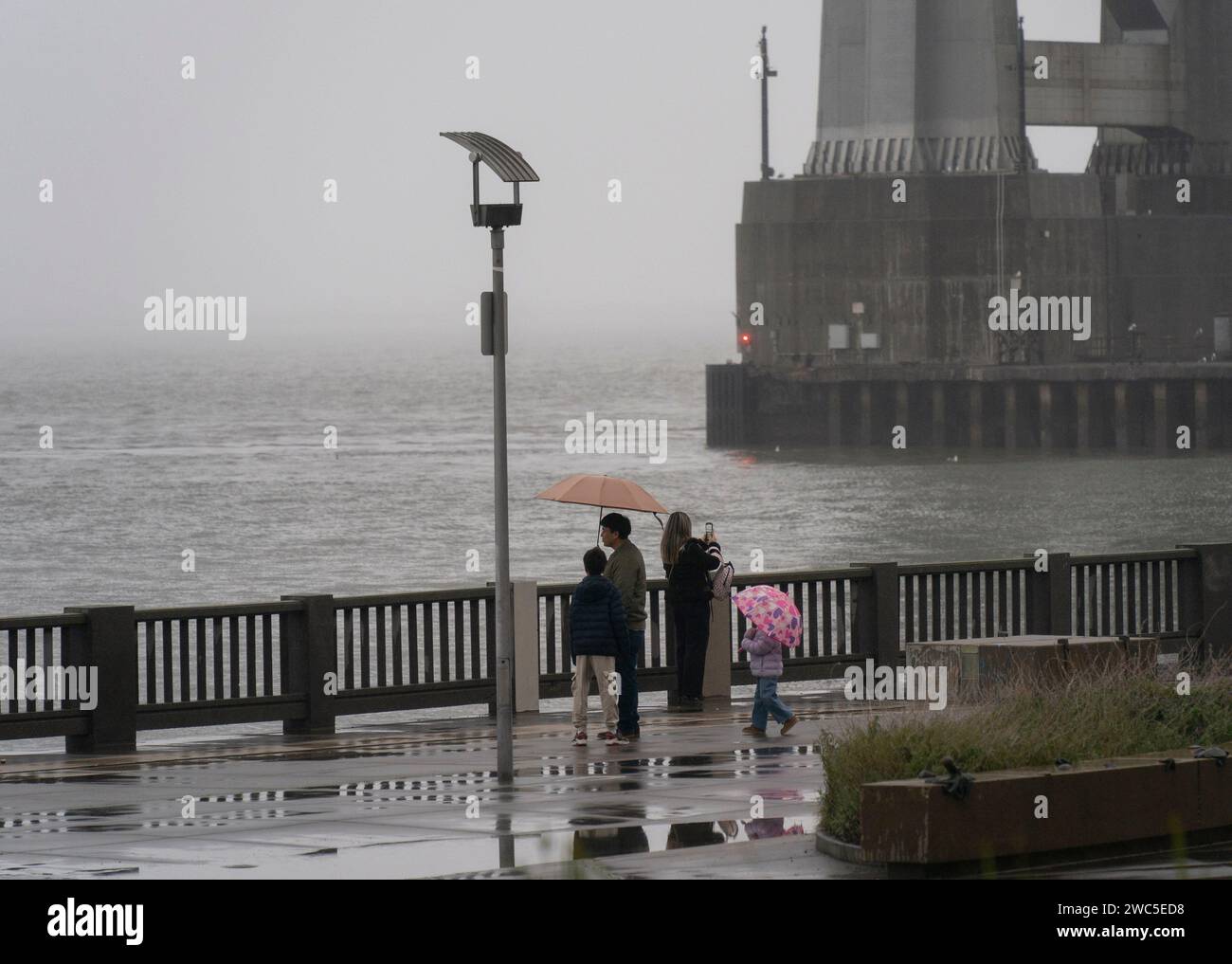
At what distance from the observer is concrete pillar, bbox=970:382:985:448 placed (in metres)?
112

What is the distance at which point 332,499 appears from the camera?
9281 centimetres

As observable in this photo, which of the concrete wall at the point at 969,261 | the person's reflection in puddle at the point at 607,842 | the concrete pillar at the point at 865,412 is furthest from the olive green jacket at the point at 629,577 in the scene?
the concrete pillar at the point at 865,412

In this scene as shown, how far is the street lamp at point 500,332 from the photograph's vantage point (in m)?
14.0

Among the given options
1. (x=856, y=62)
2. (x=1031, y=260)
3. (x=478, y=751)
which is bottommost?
(x=478, y=751)

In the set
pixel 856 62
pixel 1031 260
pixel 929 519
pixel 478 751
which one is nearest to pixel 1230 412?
pixel 1031 260

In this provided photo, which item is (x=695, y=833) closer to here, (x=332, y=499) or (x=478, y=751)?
(x=478, y=751)

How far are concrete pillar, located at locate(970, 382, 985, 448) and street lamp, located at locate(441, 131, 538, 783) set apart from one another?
99.7 meters

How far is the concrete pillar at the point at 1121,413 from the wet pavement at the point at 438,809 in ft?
315

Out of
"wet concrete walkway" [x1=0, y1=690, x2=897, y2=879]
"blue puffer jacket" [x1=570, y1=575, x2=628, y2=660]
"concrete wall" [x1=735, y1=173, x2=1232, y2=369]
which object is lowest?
"wet concrete walkway" [x1=0, y1=690, x2=897, y2=879]

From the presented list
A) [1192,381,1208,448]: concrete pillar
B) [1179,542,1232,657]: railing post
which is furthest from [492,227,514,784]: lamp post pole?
[1192,381,1208,448]: concrete pillar

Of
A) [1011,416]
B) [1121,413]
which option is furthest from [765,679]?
[1011,416]

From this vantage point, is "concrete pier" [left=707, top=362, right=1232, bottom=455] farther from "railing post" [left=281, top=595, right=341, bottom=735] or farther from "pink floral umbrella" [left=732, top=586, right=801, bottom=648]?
"railing post" [left=281, top=595, right=341, bottom=735]

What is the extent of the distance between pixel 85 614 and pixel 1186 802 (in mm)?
8864

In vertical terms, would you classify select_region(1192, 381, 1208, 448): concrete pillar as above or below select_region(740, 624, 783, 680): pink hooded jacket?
above
